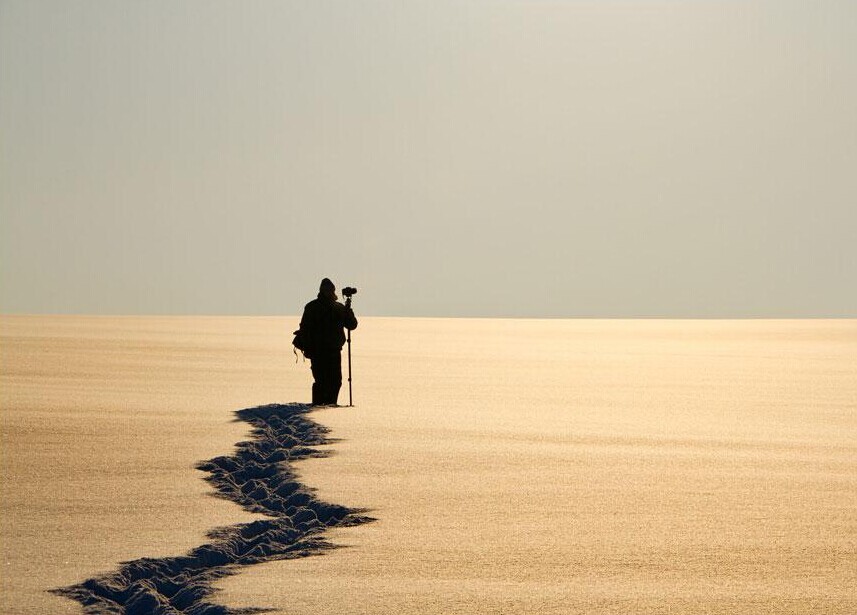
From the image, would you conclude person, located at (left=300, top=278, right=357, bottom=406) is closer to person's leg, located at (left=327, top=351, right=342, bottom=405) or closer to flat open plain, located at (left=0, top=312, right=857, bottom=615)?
person's leg, located at (left=327, top=351, right=342, bottom=405)

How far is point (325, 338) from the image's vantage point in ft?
47.5

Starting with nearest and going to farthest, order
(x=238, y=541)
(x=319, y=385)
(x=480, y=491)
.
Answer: (x=238, y=541) < (x=480, y=491) < (x=319, y=385)

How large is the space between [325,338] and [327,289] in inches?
23.5

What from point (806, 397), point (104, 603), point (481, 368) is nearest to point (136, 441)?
point (104, 603)

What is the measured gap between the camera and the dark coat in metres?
14.4

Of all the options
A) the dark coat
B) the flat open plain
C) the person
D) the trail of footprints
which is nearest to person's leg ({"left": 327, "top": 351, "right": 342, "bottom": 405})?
the person

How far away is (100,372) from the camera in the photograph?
18500 mm

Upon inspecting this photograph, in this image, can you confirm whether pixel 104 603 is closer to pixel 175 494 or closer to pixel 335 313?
pixel 175 494

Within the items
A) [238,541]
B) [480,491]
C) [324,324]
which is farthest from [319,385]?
[238,541]

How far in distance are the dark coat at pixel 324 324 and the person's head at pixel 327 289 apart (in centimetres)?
4

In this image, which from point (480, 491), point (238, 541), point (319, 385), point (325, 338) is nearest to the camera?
point (238, 541)

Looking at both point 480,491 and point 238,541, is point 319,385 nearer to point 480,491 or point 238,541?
point 480,491

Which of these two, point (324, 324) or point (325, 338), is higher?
point (324, 324)

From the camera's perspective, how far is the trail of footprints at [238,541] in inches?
216
